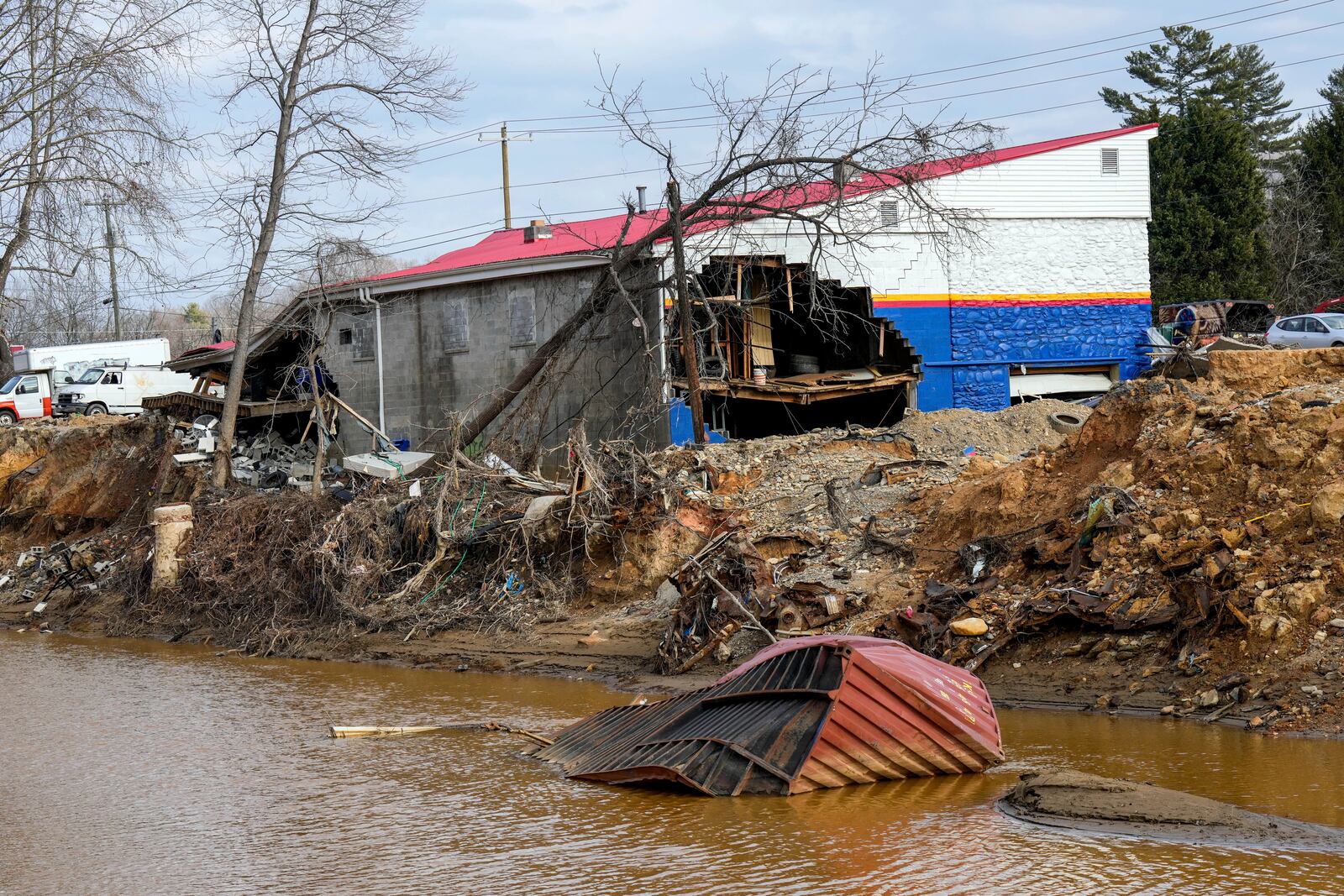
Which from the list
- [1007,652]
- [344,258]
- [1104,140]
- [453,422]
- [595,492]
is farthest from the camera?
[1104,140]

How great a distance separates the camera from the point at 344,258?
74.6 ft

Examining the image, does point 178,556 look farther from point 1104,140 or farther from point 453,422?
point 1104,140

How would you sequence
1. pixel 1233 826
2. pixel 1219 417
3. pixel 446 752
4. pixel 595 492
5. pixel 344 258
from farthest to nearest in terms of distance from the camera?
pixel 344 258
pixel 595 492
pixel 1219 417
pixel 446 752
pixel 1233 826

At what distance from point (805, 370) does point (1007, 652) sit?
15329 mm

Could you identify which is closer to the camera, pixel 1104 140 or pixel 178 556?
pixel 178 556

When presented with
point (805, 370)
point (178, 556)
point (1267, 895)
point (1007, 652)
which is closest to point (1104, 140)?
point (805, 370)

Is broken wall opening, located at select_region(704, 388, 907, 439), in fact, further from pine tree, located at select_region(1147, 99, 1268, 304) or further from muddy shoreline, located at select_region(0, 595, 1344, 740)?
pine tree, located at select_region(1147, 99, 1268, 304)

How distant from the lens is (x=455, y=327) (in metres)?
25.0

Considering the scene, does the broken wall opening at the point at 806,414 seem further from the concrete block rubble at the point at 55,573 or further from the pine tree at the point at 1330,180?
the pine tree at the point at 1330,180

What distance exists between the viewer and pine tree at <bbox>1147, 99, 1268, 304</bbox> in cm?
4112

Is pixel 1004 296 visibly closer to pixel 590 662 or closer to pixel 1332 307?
pixel 590 662

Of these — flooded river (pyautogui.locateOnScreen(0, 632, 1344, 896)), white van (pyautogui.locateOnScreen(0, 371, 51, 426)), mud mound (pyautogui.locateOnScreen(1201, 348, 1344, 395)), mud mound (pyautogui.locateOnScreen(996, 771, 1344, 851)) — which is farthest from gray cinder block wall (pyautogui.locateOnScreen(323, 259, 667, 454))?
white van (pyautogui.locateOnScreen(0, 371, 51, 426))

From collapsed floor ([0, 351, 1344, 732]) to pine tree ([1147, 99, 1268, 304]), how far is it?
23891 millimetres

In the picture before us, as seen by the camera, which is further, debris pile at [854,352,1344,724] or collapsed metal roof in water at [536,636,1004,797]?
debris pile at [854,352,1344,724]
